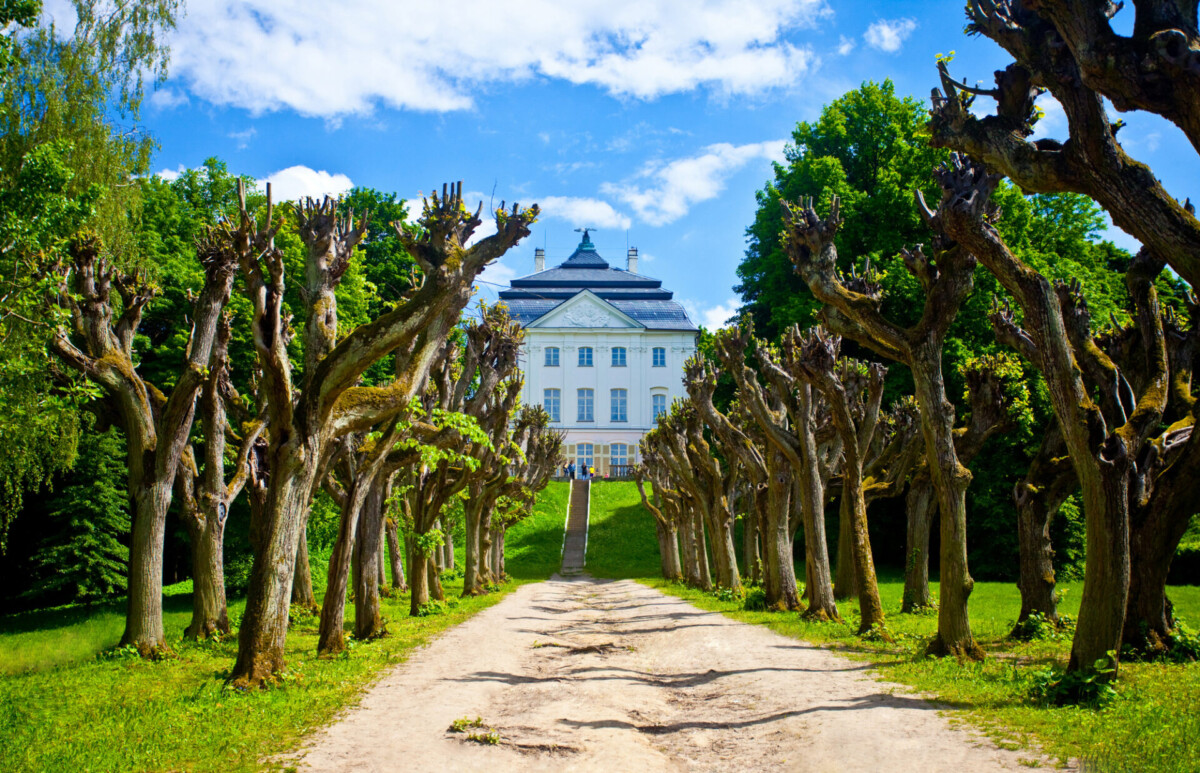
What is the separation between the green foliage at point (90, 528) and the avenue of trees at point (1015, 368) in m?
16.5

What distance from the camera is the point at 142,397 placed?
491 inches

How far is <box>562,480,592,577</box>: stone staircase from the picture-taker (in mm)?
41037

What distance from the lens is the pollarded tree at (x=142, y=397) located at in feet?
39.6

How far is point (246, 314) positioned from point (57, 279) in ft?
44.9

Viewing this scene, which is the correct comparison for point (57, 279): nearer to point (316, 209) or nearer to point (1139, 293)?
point (316, 209)

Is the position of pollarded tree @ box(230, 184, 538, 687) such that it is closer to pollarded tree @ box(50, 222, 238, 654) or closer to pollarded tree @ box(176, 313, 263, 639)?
pollarded tree @ box(50, 222, 238, 654)

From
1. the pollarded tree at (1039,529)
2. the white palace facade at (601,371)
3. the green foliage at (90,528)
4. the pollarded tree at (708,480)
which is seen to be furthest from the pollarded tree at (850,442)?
the white palace facade at (601,371)

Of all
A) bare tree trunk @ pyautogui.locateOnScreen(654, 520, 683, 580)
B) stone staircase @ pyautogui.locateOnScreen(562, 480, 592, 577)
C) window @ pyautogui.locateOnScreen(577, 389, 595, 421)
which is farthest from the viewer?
window @ pyautogui.locateOnScreen(577, 389, 595, 421)

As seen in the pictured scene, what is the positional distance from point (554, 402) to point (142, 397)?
58116 millimetres

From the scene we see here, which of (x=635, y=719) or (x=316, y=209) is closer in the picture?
(x=635, y=719)

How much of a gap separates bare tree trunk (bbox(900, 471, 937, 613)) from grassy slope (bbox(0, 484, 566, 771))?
9603 mm

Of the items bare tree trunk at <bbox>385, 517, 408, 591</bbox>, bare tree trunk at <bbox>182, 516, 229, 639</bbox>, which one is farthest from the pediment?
bare tree trunk at <bbox>182, 516, 229, 639</bbox>

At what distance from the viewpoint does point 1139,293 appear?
10.8 meters

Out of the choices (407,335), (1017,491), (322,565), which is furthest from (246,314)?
(1017,491)
